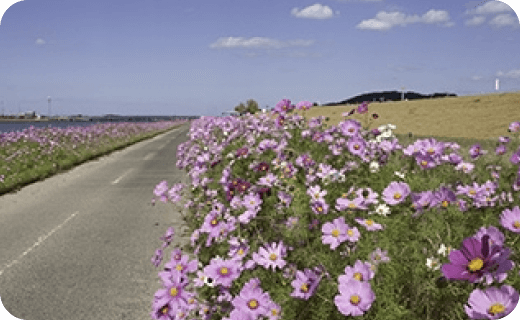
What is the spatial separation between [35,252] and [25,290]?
5.12ft

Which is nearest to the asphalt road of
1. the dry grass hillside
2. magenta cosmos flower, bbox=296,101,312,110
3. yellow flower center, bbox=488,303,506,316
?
magenta cosmos flower, bbox=296,101,312,110

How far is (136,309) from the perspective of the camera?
15.9ft

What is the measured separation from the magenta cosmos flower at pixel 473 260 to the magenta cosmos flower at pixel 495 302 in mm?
117

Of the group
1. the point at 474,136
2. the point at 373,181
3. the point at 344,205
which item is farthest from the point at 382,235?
the point at 474,136

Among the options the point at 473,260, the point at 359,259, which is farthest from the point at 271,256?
the point at 473,260

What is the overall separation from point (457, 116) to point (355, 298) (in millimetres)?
15999

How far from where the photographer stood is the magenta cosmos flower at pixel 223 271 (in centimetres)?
238

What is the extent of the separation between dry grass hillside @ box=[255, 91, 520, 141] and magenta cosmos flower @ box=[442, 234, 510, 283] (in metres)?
10.4

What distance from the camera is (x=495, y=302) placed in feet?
5.57

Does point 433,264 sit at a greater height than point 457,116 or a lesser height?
lesser

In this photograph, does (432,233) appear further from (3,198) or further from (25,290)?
(3,198)

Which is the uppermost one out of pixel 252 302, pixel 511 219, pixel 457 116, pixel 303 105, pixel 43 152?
pixel 303 105

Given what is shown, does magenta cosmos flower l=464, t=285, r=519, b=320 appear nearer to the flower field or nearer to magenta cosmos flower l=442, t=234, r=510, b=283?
the flower field

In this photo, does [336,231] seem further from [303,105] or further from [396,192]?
[303,105]
